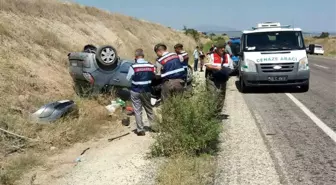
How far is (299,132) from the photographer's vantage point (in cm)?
798

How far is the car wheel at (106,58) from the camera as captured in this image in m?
11.1

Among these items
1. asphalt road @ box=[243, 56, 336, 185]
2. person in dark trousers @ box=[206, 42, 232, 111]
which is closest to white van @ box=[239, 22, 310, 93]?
asphalt road @ box=[243, 56, 336, 185]

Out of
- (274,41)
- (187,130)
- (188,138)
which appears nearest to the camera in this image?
(188,138)

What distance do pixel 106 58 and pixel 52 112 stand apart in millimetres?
3024

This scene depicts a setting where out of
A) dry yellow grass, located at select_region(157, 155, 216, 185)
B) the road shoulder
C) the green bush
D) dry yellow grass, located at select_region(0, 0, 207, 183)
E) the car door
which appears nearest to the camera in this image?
dry yellow grass, located at select_region(157, 155, 216, 185)

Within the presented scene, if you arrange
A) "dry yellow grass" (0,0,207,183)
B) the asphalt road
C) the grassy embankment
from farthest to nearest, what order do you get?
"dry yellow grass" (0,0,207,183) → the grassy embankment → the asphalt road

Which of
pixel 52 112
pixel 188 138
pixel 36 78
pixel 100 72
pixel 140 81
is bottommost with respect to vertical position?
pixel 52 112

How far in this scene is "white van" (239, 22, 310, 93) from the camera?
13.6m

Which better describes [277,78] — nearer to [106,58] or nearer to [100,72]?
[106,58]

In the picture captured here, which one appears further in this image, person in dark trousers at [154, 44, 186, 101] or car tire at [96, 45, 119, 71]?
car tire at [96, 45, 119, 71]

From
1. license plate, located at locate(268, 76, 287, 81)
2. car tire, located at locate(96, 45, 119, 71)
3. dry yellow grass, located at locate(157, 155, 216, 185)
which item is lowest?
dry yellow grass, located at locate(157, 155, 216, 185)

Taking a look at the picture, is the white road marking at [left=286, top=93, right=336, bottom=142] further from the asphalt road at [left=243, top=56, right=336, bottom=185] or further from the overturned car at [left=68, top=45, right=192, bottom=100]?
the overturned car at [left=68, top=45, right=192, bottom=100]

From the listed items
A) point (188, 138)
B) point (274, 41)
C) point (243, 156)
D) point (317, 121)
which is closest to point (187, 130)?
point (188, 138)

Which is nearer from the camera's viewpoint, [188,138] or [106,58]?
[188,138]
